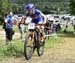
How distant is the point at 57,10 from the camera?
102 m

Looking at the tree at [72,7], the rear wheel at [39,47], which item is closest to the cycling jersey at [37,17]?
the rear wheel at [39,47]

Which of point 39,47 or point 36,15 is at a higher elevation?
point 36,15

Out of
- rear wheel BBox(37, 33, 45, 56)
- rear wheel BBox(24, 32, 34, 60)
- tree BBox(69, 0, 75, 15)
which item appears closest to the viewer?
rear wheel BBox(24, 32, 34, 60)

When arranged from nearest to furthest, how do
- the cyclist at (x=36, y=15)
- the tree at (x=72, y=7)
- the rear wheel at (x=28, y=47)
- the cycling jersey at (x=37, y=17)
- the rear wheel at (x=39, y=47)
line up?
1. the rear wheel at (x=28, y=47)
2. the cyclist at (x=36, y=15)
3. the cycling jersey at (x=37, y=17)
4. the rear wheel at (x=39, y=47)
5. the tree at (x=72, y=7)

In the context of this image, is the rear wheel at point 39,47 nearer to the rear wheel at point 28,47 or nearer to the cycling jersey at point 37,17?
the rear wheel at point 28,47

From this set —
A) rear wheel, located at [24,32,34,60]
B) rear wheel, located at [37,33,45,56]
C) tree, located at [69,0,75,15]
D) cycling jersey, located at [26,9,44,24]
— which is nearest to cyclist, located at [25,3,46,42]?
cycling jersey, located at [26,9,44,24]

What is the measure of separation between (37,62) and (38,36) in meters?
1.41

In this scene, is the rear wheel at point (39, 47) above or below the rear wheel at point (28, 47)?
below

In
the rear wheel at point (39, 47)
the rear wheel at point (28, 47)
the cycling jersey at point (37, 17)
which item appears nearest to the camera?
the rear wheel at point (28, 47)

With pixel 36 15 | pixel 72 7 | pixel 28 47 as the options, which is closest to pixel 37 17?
pixel 36 15

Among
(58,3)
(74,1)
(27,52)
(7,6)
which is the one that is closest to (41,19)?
(27,52)

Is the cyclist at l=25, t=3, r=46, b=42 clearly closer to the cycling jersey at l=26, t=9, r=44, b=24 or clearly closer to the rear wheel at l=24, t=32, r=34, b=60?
the cycling jersey at l=26, t=9, r=44, b=24

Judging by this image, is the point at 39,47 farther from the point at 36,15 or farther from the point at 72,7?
the point at 72,7

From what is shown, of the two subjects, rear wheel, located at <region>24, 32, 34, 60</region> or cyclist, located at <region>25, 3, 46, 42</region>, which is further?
cyclist, located at <region>25, 3, 46, 42</region>
